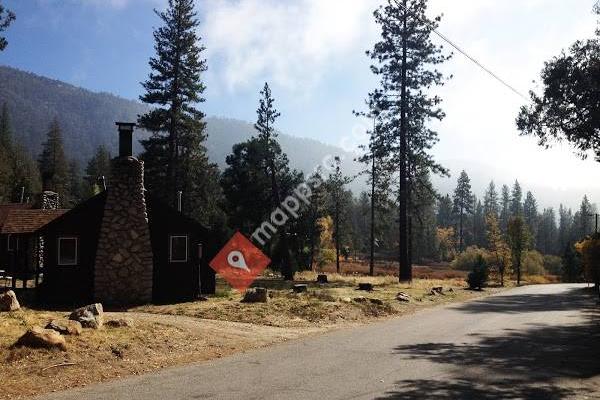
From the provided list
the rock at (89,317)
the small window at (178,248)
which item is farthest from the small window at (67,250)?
the rock at (89,317)

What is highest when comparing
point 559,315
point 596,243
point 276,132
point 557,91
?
point 276,132

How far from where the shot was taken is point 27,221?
29.8 m

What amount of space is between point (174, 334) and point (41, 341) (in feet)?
12.0

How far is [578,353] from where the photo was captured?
42.3 ft

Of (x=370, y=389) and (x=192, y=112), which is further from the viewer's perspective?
(x=192, y=112)

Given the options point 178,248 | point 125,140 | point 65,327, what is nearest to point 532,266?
point 178,248

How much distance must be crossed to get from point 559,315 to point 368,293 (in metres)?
8.86

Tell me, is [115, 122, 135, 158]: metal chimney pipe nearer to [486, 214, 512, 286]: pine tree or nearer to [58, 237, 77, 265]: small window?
[58, 237, 77, 265]: small window

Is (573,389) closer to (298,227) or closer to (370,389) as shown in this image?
(370,389)

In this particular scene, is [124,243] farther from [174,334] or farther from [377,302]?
[377,302]

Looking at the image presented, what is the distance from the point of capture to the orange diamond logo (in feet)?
108

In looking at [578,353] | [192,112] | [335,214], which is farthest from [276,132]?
[578,353]

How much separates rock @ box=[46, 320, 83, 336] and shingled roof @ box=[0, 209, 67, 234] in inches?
725

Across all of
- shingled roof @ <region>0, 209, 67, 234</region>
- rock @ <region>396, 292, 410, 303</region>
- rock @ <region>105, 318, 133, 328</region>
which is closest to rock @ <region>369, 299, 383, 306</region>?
rock @ <region>396, 292, 410, 303</region>
